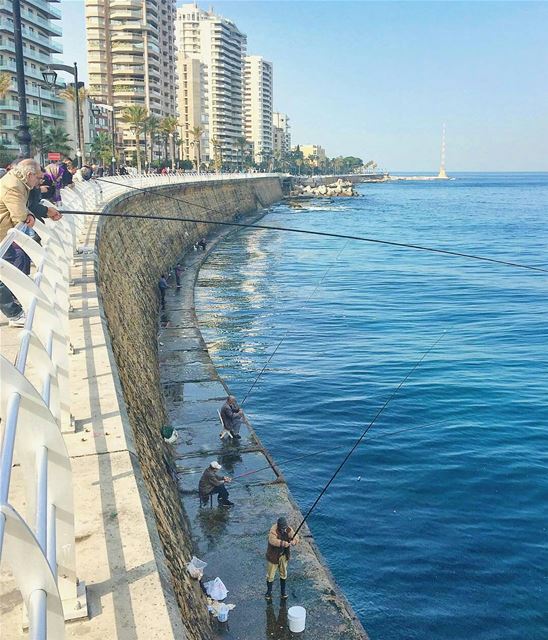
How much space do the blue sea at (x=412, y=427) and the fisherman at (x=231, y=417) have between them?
1.21 m

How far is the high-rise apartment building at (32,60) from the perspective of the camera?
184 ft

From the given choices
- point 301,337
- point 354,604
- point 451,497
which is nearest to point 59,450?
point 354,604

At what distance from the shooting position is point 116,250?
16438 millimetres

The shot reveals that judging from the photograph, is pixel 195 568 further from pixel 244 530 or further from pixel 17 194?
pixel 17 194

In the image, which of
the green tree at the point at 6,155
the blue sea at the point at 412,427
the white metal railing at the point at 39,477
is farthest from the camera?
the green tree at the point at 6,155

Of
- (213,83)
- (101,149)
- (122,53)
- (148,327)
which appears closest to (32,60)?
(101,149)

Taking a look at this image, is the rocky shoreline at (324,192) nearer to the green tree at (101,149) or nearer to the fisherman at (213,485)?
the green tree at (101,149)

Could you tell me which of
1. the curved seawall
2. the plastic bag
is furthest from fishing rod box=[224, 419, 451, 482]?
the plastic bag

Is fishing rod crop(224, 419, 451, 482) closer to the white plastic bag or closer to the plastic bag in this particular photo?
the white plastic bag

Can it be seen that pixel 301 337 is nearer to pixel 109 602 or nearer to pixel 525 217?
pixel 109 602

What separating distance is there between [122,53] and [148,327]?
88.8m

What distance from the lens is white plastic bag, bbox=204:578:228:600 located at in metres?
6.48

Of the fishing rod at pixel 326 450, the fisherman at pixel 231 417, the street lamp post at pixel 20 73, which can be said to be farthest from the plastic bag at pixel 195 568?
the street lamp post at pixel 20 73

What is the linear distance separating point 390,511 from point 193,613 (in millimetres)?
5809
